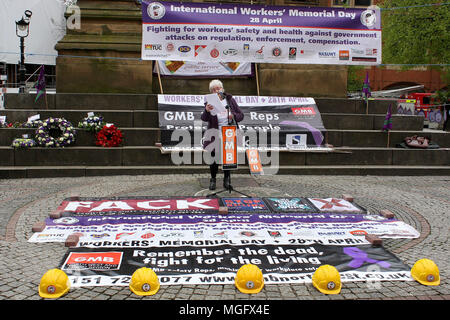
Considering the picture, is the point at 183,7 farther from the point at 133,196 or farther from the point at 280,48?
the point at 133,196

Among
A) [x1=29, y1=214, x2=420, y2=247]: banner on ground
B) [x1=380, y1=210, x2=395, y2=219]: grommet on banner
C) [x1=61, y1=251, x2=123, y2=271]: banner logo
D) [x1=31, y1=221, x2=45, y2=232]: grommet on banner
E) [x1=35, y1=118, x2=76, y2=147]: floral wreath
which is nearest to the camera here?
[x1=61, y1=251, x2=123, y2=271]: banner logo

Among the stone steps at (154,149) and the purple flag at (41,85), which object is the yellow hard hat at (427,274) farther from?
the purple flag at (41,85)

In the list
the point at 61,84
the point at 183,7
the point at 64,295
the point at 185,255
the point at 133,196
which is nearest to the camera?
the point at 64,295

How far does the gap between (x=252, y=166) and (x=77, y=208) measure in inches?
120

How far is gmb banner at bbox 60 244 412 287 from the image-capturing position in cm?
434

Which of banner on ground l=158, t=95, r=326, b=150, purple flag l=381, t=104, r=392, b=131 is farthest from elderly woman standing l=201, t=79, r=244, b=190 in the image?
purple flag l=381, t=104, r=392, b=131

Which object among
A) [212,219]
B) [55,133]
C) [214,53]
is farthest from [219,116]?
[55,133]

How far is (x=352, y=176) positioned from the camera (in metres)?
10.3

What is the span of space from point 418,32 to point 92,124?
23.9m

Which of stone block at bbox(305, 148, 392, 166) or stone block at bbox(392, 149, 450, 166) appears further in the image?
stone block at bbox(392, 149, 450, 166)

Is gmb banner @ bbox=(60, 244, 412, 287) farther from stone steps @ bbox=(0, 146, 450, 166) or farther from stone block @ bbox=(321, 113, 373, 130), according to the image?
stone block @ bbox=(321, 113, 373, 130)

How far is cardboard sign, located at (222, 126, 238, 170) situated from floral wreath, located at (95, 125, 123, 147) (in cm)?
368
